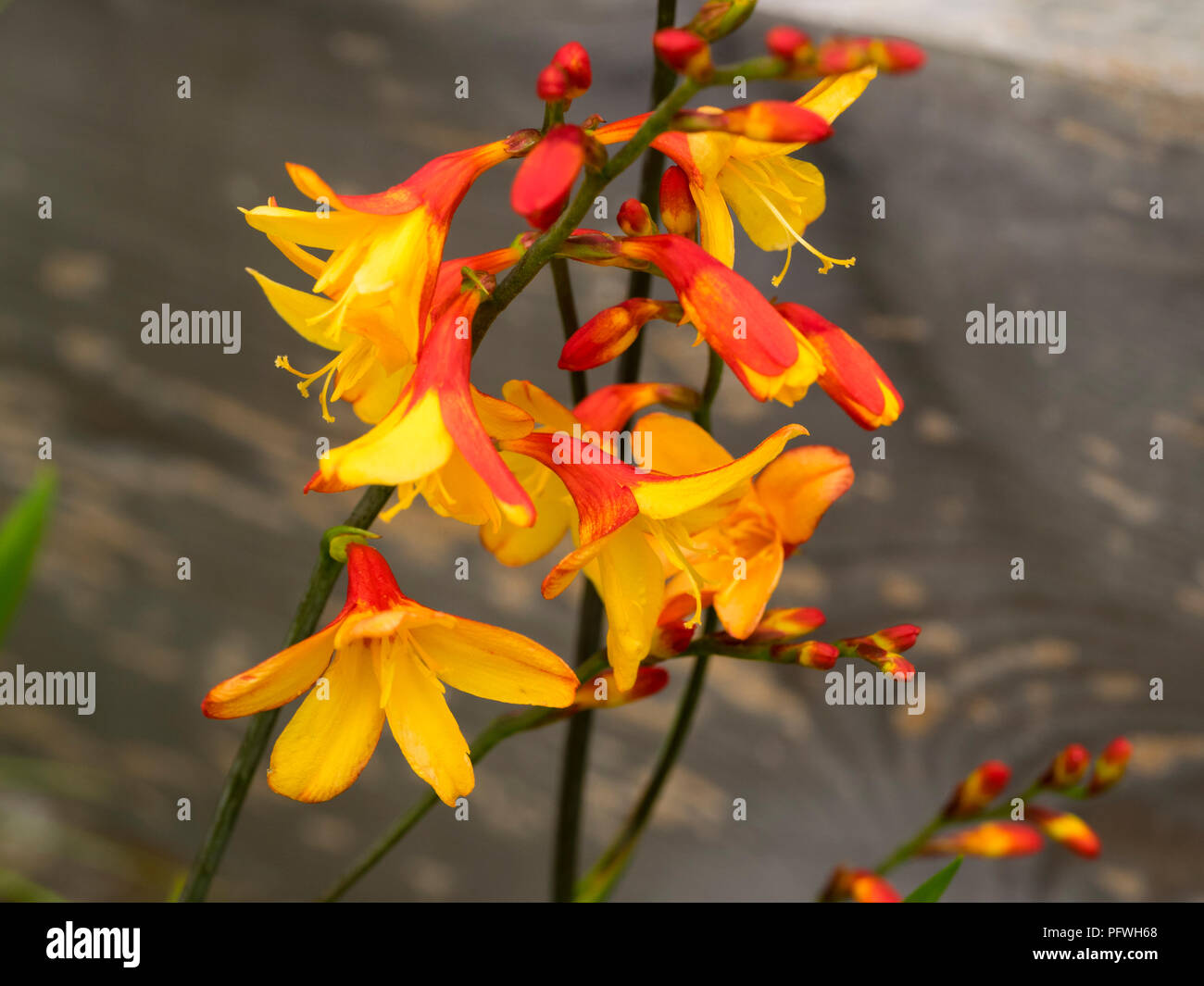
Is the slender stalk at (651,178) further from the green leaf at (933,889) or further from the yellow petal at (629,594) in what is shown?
the green leaf at (933,889)

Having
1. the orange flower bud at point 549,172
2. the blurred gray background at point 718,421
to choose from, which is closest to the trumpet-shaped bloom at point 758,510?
the orange flower bud at point 549,172

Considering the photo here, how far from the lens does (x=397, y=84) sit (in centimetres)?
63

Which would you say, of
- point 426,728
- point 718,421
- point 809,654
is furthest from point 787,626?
point 718,421

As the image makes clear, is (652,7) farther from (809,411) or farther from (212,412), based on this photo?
(212,412)

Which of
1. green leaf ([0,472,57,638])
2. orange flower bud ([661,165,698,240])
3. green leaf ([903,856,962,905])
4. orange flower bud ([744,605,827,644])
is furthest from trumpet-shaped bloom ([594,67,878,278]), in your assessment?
green leaf ([0,472,57,638])

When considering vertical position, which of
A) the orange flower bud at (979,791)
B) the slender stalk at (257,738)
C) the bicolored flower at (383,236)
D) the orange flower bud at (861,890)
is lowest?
the orange flower bud at (861,890)

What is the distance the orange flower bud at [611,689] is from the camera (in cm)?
33

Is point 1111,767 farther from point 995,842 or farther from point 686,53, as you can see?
point 686,53

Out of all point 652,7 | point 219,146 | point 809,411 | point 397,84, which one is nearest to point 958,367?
point 809,411

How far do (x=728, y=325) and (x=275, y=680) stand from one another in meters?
0.15

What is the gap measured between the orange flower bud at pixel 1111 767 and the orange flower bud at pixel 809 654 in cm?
18

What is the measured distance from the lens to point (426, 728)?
28 centimetres

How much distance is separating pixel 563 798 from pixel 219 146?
527mm

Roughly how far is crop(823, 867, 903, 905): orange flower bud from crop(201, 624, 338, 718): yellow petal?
0.24 m
